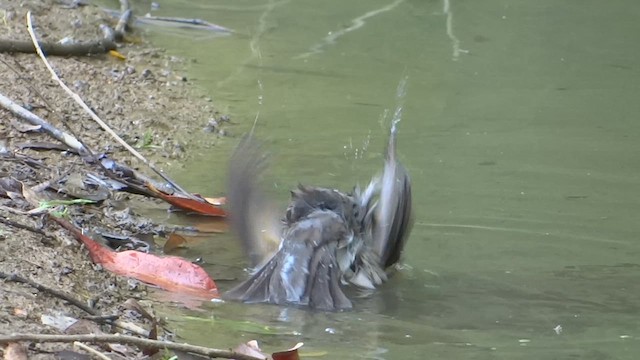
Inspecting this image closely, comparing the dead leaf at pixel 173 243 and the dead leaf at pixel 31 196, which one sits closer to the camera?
the dead leaf at pixel 31 196

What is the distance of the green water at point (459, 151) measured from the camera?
13.1 ft

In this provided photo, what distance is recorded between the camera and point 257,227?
15.2 feet

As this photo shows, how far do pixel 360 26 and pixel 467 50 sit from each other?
Result: 974 millimetres

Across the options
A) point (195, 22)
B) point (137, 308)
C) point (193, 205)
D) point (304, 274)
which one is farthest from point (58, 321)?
point (195, 22)

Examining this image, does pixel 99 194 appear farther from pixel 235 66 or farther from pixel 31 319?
pixel 235 66

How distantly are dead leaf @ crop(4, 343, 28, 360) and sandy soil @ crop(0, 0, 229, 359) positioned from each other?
0.10 meters

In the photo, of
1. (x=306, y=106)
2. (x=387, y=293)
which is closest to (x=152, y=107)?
(x=306, y=106)

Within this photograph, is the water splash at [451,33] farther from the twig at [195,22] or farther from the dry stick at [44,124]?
the dry stick at [44,124]

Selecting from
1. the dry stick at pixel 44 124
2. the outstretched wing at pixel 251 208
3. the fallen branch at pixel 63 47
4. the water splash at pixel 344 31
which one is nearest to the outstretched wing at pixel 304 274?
the outstretched wing at pixel 251 208

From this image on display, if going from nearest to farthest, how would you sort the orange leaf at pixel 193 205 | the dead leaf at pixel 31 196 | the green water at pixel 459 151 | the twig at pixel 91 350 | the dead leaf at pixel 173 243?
the twig at pixel 91 350 < the green water at pixel 459 151 < the dead leaf at pixel 31 196 < the dead leaf at pixel 173 243 < the orange leaf at pixel 193 205

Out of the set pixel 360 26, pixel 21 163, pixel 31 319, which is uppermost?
pixel 31 319

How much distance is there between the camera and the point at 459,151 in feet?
20.7

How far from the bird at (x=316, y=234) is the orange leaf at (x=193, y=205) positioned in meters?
0.49

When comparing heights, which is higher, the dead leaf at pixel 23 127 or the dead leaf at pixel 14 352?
the dead leaf at pixel 14 352
